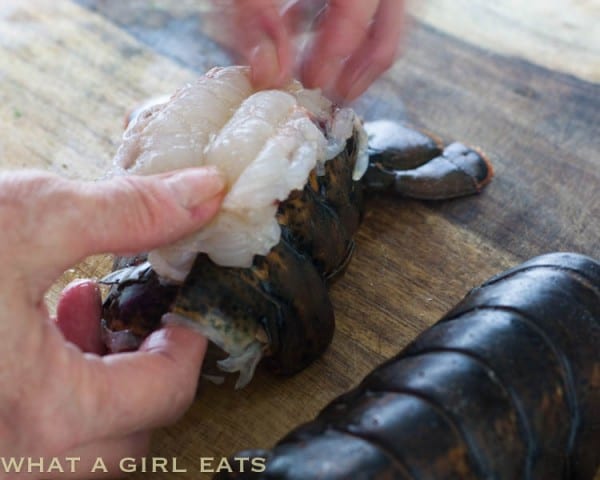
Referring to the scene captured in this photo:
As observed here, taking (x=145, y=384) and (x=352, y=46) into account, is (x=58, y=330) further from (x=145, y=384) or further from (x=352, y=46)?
(x=352, y=46)

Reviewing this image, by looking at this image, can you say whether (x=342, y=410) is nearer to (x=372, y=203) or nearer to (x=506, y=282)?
(x=506, y=282)

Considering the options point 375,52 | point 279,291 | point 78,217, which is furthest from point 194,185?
point 375,52

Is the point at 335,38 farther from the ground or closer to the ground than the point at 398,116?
farther from the ground

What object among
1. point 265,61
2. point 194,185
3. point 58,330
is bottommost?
point 58,330

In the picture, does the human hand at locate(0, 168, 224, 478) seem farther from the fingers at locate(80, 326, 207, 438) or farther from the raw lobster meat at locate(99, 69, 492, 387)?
the raw lobster meat at locate(99, 69, 492, 387)

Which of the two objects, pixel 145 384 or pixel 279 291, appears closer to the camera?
pixel 145 384

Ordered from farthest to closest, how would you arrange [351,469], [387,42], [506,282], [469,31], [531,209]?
[469,31], [531,209], [387,42], [506,282], [351,469]

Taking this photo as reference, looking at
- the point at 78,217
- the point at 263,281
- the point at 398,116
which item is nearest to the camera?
the point at 78,217

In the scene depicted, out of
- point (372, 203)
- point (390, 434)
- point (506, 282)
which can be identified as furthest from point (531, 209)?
point (390, 434)
